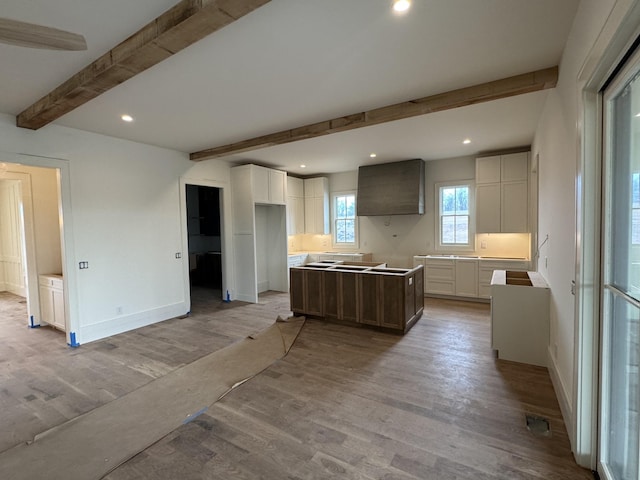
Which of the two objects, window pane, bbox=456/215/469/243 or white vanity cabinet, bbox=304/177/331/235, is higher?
white vanity cabinet, bbox=304/177/331/235

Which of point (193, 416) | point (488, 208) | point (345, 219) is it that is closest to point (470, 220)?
point (488, 208)

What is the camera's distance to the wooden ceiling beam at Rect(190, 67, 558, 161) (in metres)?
2.79

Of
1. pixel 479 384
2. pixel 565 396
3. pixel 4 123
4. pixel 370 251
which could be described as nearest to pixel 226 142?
pixel 4 123

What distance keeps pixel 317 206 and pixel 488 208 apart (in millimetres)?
3877

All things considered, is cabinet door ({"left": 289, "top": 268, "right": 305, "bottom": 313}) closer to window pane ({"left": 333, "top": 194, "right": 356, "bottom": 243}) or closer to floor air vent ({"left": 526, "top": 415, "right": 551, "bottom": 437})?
window pane ({"left": 333, "top": 194, "right": 356, "bottom": 243})

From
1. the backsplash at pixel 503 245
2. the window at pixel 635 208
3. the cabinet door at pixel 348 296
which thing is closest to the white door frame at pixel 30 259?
the cabinet door at pixel 348 296

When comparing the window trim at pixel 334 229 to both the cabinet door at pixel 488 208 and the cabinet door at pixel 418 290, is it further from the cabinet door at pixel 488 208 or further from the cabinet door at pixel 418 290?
the cabinet door at pixel 418 290

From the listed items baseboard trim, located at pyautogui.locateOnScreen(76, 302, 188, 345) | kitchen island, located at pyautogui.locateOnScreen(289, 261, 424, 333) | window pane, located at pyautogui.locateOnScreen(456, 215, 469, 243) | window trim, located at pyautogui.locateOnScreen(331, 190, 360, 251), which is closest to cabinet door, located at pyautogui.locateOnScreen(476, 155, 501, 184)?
window pane, located at pyautogui.locateOnScreen(456, 215, 469, 243)

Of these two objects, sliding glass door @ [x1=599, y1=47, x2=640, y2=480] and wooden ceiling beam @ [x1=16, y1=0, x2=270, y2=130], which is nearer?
sliding glass door @ [x1=599, y1=47, x2=640, y2=480]

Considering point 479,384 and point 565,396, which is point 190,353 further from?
point 565,396

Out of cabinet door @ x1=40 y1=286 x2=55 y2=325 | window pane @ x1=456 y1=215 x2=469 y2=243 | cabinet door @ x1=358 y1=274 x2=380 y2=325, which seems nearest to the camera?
cabinet door @ x1=358 y1=274 x2=380 y2=325

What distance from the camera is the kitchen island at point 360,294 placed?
412 cm

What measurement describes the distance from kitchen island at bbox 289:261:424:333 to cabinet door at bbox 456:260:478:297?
4.80 feet

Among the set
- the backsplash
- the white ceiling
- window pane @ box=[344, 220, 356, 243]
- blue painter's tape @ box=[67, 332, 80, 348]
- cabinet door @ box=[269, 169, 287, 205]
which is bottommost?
blue painter's tape @ box=[67, 332, 80, 348]
